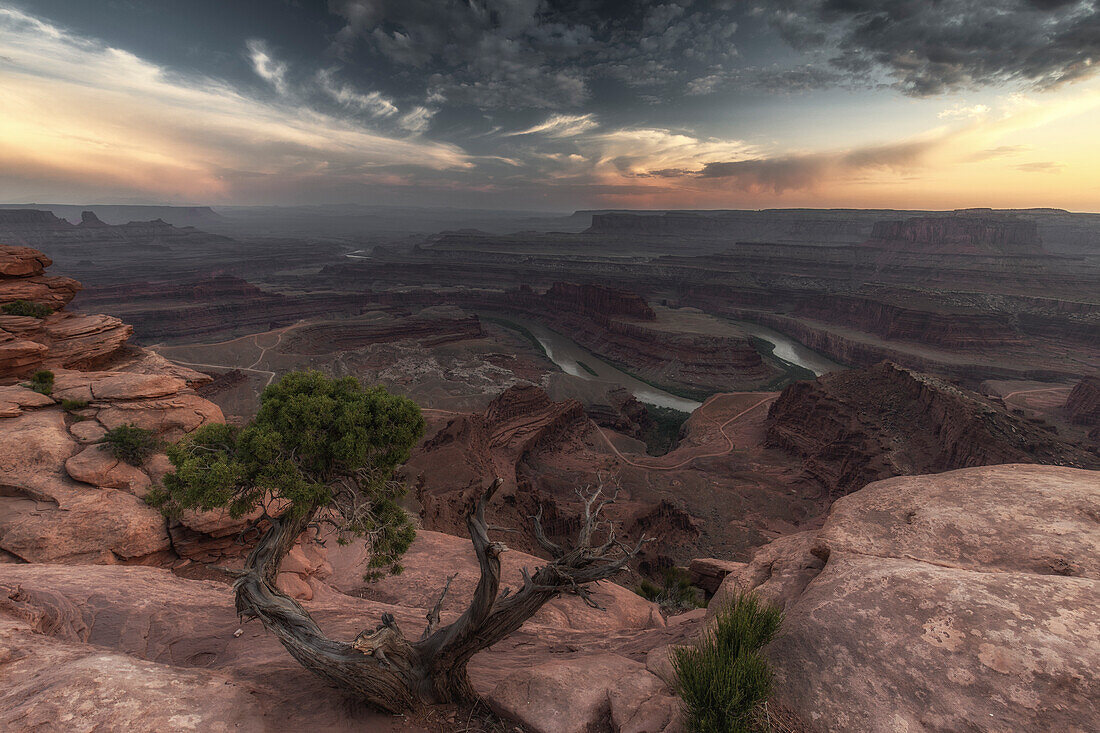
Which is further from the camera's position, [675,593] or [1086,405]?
[1086,405]

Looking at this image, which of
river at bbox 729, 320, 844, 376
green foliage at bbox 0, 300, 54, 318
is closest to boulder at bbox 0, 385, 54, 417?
green foliage at bbox 0, 300, 54, 318

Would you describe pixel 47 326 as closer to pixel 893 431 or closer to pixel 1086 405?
pixel 893 431

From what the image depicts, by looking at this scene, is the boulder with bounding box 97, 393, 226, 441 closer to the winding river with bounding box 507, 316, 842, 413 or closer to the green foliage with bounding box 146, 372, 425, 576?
the green foliage with bounding box 146, 372, 425, 576

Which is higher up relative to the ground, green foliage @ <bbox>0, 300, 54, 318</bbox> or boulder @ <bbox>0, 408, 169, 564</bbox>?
green foliage @ <bbox>0, 300, 54, 318</bbox>

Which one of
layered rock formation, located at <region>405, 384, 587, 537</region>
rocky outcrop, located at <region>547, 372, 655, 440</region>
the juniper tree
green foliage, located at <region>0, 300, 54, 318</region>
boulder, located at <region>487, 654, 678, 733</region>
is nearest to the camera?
boulder, located at <region>487, 654, 678, 733</region>

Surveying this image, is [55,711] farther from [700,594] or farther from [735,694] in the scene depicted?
[700,594]

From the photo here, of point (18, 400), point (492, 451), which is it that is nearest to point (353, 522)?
point (18, 400)
